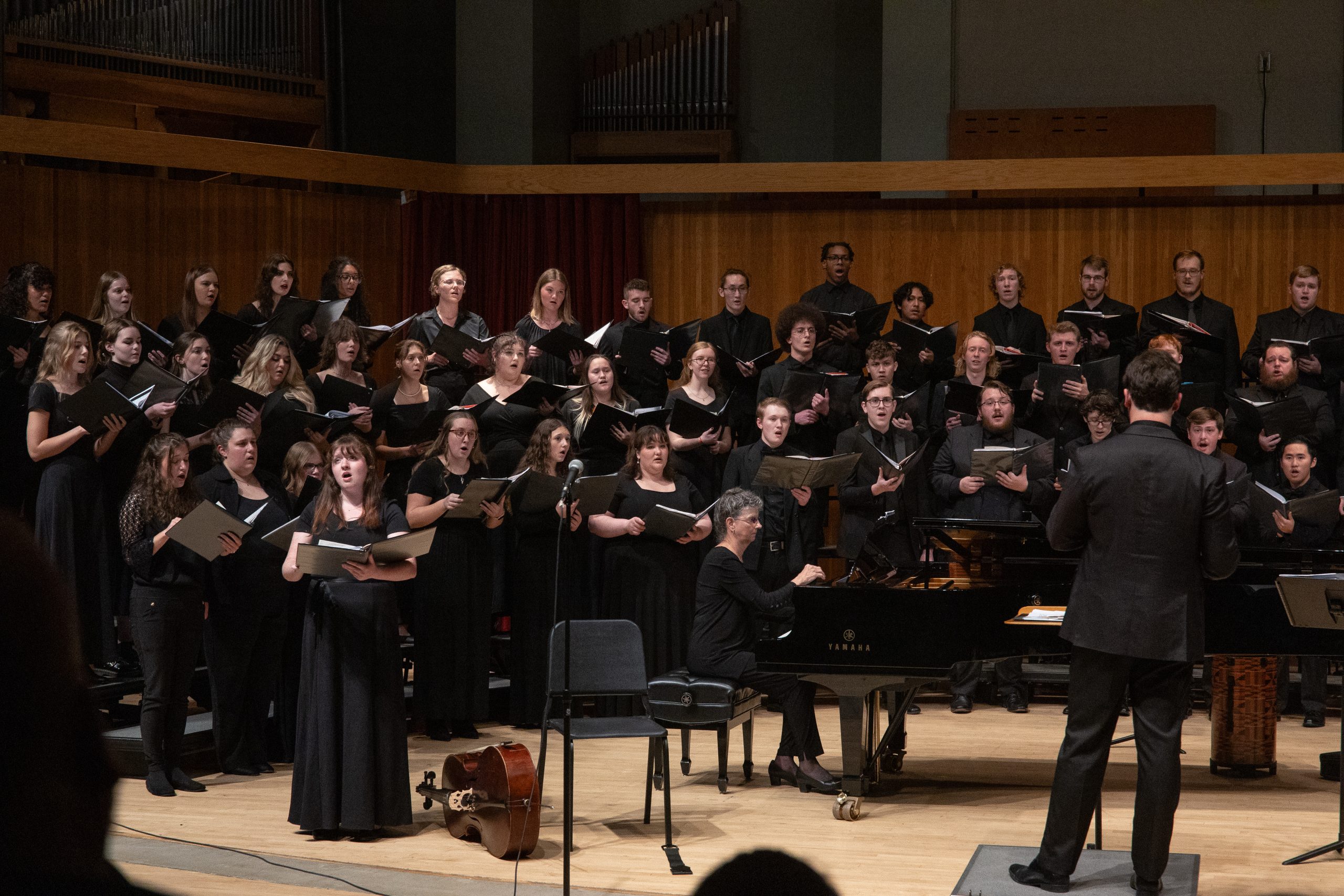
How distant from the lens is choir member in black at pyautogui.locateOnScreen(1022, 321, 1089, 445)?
6766 millimetres

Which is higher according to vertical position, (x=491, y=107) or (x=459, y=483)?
(x=491, y=107)

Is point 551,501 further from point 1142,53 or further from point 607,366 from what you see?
point 1142,53

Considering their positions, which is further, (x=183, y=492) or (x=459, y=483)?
(x=459, y=483)

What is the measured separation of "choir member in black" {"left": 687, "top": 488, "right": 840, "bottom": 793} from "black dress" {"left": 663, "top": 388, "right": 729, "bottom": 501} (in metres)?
1.25

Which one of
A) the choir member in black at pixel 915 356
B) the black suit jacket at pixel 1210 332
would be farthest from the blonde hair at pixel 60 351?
the black suit jacket at pixel 1210 332

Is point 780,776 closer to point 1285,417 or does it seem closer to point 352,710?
point 352,710

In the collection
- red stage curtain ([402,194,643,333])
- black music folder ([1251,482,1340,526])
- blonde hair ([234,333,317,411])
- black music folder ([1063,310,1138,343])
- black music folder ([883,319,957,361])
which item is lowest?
black music folder ([1251,482,1340,526])

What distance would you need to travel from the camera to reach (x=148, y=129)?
8719mm

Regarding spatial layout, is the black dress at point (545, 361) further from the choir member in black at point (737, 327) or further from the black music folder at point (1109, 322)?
the black music folder at point (1109, 322)

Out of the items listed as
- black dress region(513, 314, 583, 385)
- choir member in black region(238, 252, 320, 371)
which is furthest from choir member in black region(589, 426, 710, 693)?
choir member in black region(238, 252, 320, 371)

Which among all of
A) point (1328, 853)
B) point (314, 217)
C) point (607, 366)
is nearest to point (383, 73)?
point (314, 217)

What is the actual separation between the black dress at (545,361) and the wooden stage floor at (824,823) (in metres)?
1.77

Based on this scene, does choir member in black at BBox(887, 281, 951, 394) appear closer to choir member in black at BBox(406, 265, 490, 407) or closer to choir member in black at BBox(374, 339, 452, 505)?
choir member in black at BBox(406, 265, 490, 407)

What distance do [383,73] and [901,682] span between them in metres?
6.10
